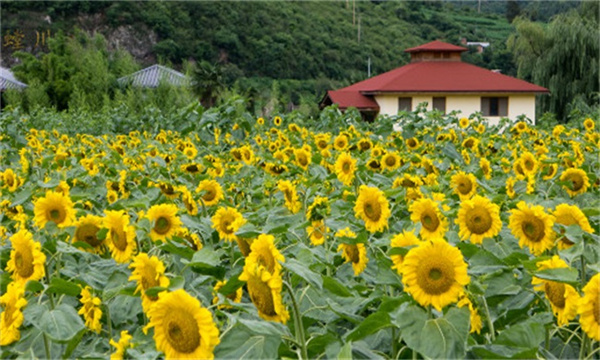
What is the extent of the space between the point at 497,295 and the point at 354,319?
0.25 metres

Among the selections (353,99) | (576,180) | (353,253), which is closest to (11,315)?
(353,253)

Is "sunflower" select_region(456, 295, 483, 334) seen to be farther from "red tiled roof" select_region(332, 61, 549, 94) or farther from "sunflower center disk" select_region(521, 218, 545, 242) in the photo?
"red tiled roof" select_region(332, 61, 549, 94)

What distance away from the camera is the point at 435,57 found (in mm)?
32406

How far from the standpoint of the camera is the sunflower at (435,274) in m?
1.18

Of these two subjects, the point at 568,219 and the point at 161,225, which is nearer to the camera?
the point at 568,219

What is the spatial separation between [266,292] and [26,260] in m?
0.58

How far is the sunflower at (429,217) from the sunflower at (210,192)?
2.49 feet

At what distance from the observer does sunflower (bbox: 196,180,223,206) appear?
2.45 meters

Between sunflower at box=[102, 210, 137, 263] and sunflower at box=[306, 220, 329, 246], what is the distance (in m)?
0.42

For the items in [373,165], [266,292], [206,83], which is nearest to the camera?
[266,292]

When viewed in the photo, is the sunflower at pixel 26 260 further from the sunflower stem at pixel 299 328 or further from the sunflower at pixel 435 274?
the sunflower at pixel 435 274

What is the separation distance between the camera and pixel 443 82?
2841 cm

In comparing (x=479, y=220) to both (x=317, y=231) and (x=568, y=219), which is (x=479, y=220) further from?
(x=317, y=231)

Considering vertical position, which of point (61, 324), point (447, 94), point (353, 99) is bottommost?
point (353, 99)
